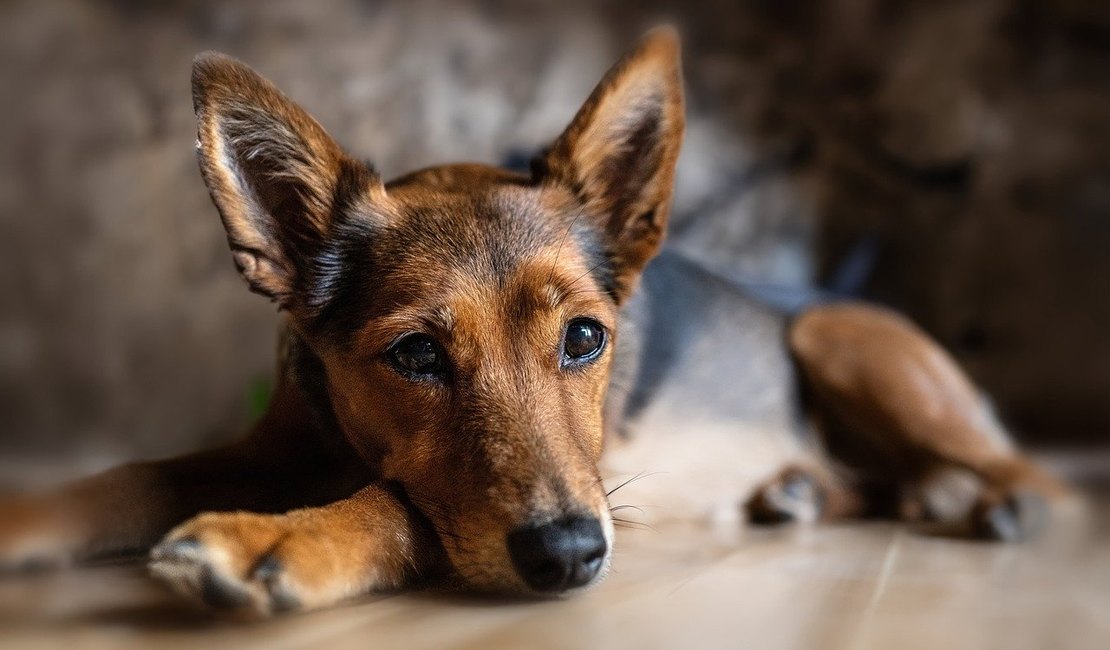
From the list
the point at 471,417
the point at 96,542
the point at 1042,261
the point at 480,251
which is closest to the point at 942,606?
the point at 471,417

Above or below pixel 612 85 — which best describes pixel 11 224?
above

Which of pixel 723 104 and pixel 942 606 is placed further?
pixel 723 104

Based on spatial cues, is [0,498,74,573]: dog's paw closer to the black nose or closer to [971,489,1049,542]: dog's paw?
the black nose

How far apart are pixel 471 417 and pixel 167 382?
2.74 meters

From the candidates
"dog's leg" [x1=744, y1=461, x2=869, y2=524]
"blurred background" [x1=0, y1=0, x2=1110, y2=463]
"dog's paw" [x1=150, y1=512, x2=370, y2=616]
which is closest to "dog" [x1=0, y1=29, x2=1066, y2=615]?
"dog's paw" [x1=150, y1=512, x2=370, y2=616]

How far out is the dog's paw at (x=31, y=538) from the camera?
6.48ft

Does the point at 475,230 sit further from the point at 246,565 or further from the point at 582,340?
the point at 246,565

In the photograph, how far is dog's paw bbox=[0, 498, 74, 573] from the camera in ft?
6.48

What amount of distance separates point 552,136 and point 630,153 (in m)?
2.05

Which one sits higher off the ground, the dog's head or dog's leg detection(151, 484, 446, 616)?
the dog's head

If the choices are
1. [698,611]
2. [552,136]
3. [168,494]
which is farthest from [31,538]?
[552,136]

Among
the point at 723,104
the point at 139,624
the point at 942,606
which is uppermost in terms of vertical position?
the point at 723,104

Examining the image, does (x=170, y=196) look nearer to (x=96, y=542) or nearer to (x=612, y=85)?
(x=96, y=542)

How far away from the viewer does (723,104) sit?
14.1ft
